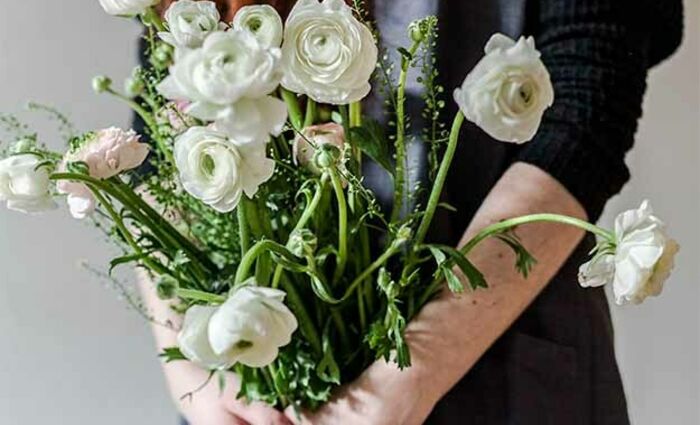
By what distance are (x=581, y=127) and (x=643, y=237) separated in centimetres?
23

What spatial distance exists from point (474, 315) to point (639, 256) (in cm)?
21

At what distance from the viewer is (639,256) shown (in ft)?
2.20

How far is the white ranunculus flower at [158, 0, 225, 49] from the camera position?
65 centimetres

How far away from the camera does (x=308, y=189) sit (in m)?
0.78

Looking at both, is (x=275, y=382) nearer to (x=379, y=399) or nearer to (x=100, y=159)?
(x=379, y=399)

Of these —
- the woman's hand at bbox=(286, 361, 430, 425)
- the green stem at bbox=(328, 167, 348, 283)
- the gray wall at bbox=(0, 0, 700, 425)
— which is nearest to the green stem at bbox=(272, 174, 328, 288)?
the green stem at bbox=(328, 167, 348, 283)

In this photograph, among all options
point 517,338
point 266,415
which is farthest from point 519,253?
point 266,415

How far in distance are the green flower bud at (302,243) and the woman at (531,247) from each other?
0.51ft

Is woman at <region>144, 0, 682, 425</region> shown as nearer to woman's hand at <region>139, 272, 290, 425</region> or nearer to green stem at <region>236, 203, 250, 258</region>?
woman's hand at <region>139, 272, 290, 425</region>

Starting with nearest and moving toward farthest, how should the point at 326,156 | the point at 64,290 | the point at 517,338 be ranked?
the point at 326,156, the point at 517,338, the point at 64,290

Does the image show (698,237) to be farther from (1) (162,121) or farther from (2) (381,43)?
(1) (162,121)

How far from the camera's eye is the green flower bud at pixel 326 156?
703mm

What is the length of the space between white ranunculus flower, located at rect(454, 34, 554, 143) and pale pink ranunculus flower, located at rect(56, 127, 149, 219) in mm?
244

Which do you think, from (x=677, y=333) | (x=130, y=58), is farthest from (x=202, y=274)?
(x=677, y=333)
